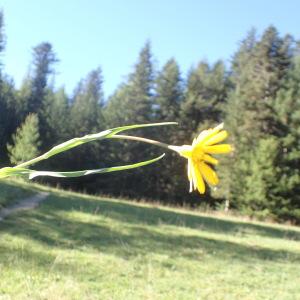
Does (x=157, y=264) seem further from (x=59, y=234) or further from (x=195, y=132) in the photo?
(x=195, y=132)

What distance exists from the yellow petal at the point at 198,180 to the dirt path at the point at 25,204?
596 centimetres

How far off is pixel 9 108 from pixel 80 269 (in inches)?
756

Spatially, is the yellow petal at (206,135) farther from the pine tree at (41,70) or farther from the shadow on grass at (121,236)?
the pine tree at (41,70)

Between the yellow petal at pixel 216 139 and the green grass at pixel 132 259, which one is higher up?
the yellow petal at pixel 216 139

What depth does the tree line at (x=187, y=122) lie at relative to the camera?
18.6 meters

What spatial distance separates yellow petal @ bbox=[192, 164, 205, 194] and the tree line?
15.5m

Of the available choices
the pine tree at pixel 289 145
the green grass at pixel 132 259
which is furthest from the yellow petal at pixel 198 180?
the pine tree at pixel 289 145

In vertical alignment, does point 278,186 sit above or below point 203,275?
above

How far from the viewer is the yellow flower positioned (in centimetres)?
50

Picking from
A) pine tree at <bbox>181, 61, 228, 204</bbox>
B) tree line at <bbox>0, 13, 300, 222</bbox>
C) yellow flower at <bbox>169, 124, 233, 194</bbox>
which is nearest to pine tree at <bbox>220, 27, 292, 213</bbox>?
tree line at <bbox>0, 13, 300, 222</bbox>

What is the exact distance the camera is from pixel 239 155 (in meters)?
20.6

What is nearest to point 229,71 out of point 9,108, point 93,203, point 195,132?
point 195,132

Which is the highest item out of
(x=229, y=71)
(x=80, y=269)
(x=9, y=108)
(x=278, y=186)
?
(x=229, y=71)

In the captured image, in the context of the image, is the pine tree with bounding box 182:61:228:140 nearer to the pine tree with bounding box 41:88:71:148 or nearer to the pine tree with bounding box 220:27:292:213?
the pine tree with bounding box 220:27:292:213
